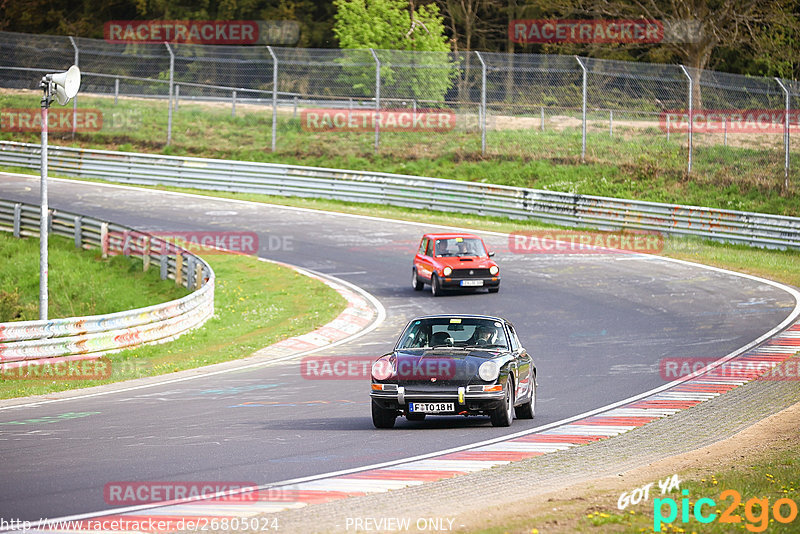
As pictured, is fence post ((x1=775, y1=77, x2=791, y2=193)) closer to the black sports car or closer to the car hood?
the black sports car

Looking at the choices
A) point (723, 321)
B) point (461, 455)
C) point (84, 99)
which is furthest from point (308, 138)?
point (461, 455)

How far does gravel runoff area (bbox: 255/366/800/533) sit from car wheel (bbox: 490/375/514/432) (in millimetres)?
1174

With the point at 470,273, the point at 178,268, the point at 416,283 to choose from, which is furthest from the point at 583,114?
the point at 178,268

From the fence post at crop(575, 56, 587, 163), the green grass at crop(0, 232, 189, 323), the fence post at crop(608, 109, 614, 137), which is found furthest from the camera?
the fence post at crop(608, 109, 614, 137)

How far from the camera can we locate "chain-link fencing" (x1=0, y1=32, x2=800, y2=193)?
3466 centimetres

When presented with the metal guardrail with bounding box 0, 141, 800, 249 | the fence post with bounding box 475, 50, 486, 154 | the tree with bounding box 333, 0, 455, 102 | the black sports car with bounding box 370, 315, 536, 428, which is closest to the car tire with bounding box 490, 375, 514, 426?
the black sports car with bounding box 370, 315, 536, 428

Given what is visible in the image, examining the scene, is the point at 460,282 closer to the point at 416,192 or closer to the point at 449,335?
the point at 449,335

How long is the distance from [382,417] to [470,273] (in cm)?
1253

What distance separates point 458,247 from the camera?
24.6 metres

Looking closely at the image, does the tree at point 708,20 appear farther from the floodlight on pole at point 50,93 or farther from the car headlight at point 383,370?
the car headlight at point 383,370

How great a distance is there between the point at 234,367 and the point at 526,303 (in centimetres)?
776

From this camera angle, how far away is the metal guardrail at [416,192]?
30.6 metres

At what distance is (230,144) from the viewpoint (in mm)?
43906

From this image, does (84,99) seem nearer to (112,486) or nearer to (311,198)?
(311,198)
